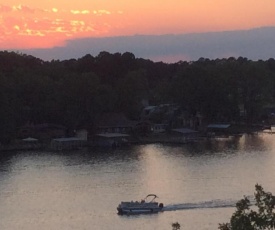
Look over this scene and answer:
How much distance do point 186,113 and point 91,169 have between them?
14.5m

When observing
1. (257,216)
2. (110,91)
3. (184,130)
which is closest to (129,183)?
(110,91)

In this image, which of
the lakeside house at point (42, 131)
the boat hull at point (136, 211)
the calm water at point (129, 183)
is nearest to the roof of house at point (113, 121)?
the lakeside house at point (42, 131)

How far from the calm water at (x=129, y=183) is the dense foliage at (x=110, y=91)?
3.49 m

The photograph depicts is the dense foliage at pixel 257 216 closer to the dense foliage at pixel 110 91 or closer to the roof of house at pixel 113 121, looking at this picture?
the dense foliage at pixel 110 91

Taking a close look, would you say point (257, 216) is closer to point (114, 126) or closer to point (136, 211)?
point (136, 211)

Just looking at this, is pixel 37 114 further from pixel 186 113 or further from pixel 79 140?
pixel 186 113

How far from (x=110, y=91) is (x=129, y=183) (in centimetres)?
1296

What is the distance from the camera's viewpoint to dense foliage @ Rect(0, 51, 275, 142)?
3006cm

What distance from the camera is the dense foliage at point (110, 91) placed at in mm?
30062

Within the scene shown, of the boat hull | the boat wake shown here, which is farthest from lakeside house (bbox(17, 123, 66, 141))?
the boat hull

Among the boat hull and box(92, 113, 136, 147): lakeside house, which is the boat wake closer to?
the boat hull

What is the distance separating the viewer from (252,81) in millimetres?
36781

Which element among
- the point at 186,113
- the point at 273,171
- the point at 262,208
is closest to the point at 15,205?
the point at 273,171

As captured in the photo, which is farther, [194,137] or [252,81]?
[252,81]
